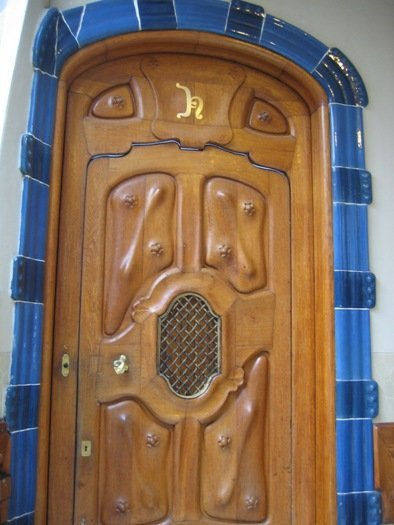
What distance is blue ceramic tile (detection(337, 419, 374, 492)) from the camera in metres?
1.71

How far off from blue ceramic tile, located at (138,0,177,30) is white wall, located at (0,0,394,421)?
226mm

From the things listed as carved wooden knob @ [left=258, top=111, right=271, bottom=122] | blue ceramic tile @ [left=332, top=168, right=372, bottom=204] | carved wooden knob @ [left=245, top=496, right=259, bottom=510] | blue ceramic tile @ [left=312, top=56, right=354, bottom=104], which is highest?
blue ceramic tile @ [left=312, top=56, right=354, bottom=104]

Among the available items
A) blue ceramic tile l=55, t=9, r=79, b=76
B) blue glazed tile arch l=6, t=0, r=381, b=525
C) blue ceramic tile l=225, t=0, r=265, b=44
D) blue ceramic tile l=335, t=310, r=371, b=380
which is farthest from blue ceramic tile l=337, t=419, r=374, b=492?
blue ceramic tile l=55, t=9, r=79, b=76

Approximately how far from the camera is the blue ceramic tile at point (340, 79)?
1.88 meters

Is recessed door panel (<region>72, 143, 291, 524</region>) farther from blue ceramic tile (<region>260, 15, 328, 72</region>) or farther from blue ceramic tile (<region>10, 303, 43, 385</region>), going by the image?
blue ceramic tile (<region>260, 15, 328, 72</region>)

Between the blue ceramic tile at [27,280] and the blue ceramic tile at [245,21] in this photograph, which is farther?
the blue ceramic tile at [245,21]

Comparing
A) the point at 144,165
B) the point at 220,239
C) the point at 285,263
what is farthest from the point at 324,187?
the point at 144,165

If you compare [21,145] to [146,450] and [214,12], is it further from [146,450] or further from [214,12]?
[146,450]

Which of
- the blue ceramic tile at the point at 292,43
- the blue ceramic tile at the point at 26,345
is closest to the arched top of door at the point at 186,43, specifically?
the blue ceramic tile at the point at 292,43

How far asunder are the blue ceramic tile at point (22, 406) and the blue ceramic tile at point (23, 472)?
27mm

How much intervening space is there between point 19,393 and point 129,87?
3.64ft

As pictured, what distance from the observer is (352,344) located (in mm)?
1760

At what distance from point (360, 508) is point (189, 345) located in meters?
0.78

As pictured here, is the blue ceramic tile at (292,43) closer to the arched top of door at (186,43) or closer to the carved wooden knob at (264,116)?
the arched top of door at (186,43)
